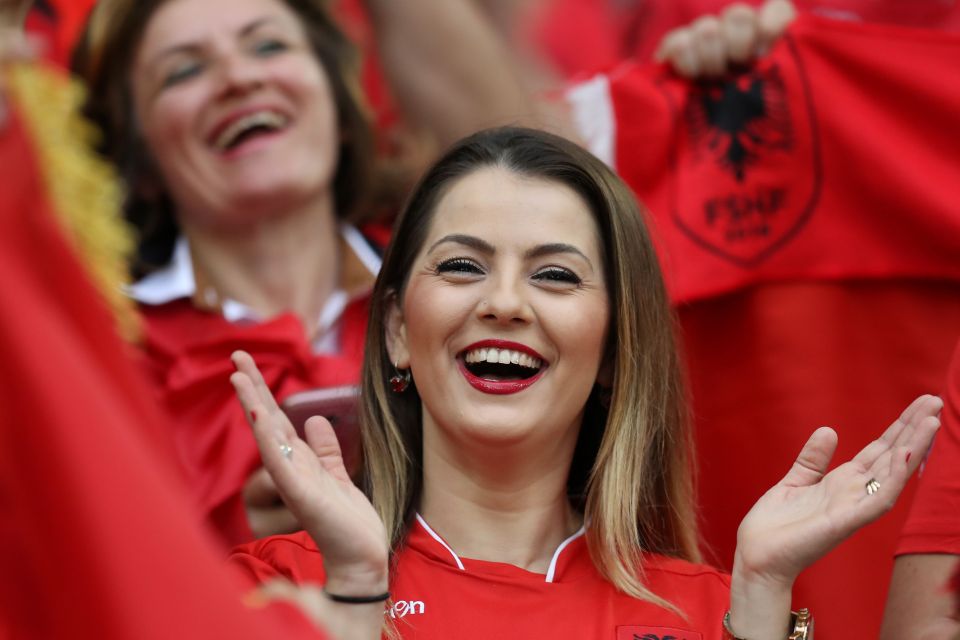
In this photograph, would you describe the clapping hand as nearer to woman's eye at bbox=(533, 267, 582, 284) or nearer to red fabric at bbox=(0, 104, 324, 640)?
woman's eye at bbox=(533, 267, 582, 284)

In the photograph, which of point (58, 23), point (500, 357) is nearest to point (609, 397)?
point (500, 357)

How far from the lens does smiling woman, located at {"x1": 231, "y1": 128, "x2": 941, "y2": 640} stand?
6.77ft

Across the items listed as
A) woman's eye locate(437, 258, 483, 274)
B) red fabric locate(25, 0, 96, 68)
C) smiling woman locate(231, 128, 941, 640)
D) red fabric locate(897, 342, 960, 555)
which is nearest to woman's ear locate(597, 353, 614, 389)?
smiling woman locate(231, 128, 941, 640)

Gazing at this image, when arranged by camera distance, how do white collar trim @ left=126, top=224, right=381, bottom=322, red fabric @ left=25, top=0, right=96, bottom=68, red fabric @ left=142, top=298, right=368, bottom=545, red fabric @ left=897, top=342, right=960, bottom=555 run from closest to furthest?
1. red fabric @ left=897, top=342, right=960, bottom=555
2. red fabric @ left=142, top=298, right=368, bottom=545
3. white collar trim @ left=126, top=224, right=381, bottom=322
4. red fabric @ left=25, top=0, right=96, bottom=68

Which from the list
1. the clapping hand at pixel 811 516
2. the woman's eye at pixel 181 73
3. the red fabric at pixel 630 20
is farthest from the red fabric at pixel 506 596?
the red fabric at pixel 630 20

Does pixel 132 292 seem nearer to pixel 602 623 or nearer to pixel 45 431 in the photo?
pixel 602 623

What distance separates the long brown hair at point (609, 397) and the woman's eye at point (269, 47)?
99 cm

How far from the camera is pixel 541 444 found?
232 centimetres

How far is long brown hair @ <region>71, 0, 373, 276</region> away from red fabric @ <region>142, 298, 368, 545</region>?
298 millimetres

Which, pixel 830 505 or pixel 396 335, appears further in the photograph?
pixel 396 335

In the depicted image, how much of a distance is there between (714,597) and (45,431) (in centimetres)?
127

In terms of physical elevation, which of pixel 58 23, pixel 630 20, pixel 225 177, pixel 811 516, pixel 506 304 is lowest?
pixel 811 516

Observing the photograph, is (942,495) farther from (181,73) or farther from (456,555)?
(181,73)

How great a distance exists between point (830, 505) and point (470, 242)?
665mm
